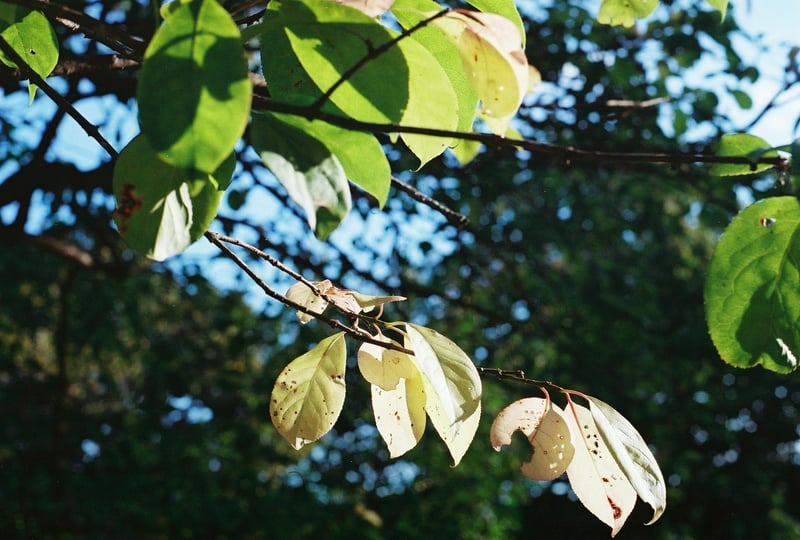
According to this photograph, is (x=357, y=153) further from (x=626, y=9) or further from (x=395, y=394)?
(x=626, y=9)

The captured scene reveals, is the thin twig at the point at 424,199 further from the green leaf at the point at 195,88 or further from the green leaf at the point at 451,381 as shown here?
the green leaf at the point at 195,88

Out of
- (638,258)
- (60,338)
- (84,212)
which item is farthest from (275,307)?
(638,258)

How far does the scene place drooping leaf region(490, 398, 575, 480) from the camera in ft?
2.24

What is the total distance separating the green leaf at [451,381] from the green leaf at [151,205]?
197 millimetres

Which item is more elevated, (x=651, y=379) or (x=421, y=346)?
(x=421, y=346)

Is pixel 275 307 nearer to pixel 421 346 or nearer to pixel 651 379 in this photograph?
pixel 651 379

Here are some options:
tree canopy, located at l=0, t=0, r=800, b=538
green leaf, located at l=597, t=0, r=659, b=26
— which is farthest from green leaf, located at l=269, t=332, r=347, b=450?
green leaf, located at l=597, t=0, r=659, b=26

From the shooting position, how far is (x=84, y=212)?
108 inches

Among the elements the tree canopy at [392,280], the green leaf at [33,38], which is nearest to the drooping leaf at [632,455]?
the tree canopy at [392,280]

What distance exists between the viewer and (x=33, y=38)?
79cm

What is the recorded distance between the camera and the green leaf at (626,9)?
1025mm

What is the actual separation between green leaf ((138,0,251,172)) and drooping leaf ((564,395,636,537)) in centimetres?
41

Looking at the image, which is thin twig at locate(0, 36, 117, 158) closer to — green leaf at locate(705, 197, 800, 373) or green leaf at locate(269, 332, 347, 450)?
green leaf at locate(269, 332, 347, 450)

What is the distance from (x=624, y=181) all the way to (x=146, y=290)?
2.79 meters
